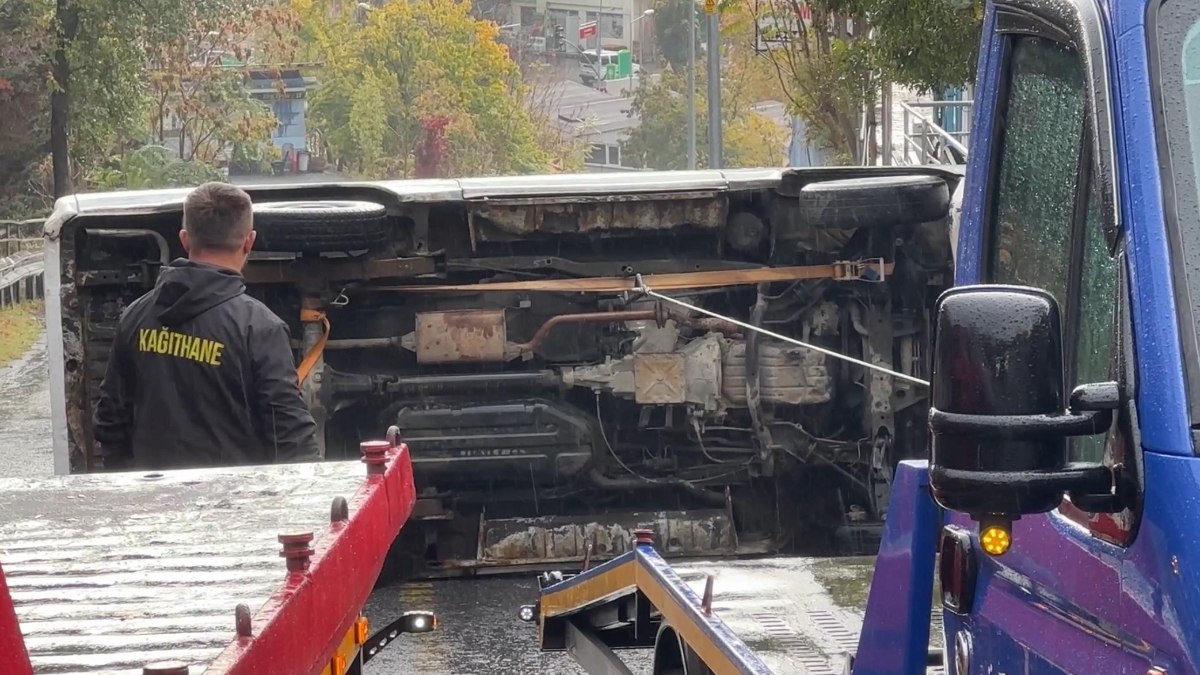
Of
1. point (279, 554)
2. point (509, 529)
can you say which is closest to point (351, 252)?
point (509, 529)

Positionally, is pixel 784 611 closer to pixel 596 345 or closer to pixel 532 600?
pixel 596 345

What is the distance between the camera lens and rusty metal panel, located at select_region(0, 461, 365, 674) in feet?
9.37

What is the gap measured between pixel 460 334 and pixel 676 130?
6368cm

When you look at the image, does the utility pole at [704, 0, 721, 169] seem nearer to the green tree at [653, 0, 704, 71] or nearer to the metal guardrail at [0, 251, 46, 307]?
the metal guardrail at [0, 251, 46, 307]

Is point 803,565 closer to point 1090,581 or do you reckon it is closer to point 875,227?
point 1090,581

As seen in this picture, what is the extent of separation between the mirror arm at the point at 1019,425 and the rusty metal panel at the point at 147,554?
4.18 feet

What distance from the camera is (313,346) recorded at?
765cm

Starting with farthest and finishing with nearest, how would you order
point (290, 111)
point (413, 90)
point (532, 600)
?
point (290, 111) → point (413, 90) → point (532, 600)

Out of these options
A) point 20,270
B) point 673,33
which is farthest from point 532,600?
point 673,33

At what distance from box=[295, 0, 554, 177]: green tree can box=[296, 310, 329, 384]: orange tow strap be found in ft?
189

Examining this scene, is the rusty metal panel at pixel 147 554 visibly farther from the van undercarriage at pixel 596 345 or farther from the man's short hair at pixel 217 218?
the van undercarriage at pixel 596 345

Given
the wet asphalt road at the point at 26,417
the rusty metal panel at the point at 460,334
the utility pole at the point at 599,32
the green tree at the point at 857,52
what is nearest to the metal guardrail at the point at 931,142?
the green tree at the point at 857,52

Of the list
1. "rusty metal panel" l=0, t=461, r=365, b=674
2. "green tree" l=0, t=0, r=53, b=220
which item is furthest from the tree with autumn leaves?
"rusty metal panel" l=0, t=461, r=365, b=674

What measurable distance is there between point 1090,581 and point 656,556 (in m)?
2.49
